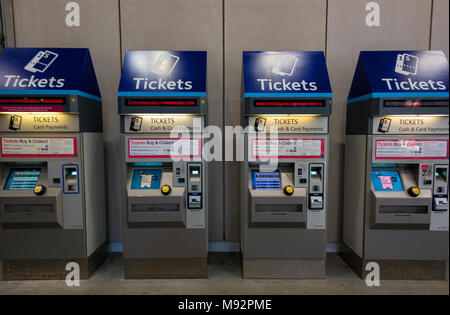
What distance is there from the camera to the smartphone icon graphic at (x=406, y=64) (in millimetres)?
2794

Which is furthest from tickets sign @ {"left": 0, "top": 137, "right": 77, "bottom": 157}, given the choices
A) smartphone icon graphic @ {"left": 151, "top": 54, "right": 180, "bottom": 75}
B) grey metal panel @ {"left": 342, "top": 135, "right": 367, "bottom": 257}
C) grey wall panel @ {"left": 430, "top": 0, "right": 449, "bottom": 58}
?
grey wall panel @ {"left": 430, "top": 0, "right": 449, "bottom": 58}

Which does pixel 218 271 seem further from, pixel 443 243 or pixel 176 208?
pixel 443 243

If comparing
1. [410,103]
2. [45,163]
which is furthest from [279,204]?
[45,163]

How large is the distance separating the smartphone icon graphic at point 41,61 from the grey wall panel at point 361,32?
3.51 m

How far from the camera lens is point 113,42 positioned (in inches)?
137

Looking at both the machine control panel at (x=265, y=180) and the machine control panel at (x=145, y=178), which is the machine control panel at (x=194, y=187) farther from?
the machine control panel at (x=265, y=180)

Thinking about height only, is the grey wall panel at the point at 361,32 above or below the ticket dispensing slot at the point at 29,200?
above

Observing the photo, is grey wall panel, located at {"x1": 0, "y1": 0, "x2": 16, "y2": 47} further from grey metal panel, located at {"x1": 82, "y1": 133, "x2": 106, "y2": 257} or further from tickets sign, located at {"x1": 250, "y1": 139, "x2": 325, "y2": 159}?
tickets sign, located at {"x1": 250, "y1": 139, "x2": 325, "y2": 159}

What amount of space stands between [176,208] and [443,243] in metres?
2.99

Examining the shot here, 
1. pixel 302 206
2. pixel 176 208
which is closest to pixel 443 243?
pixel 302 206

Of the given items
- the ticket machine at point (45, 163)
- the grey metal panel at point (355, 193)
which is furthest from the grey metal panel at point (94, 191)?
the grey metal panel at point (355, 193)

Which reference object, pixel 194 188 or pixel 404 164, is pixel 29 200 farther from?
pixel 404 164

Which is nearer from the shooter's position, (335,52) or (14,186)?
(14,186)

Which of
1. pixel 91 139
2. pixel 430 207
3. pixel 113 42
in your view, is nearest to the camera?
pixel 430 207
